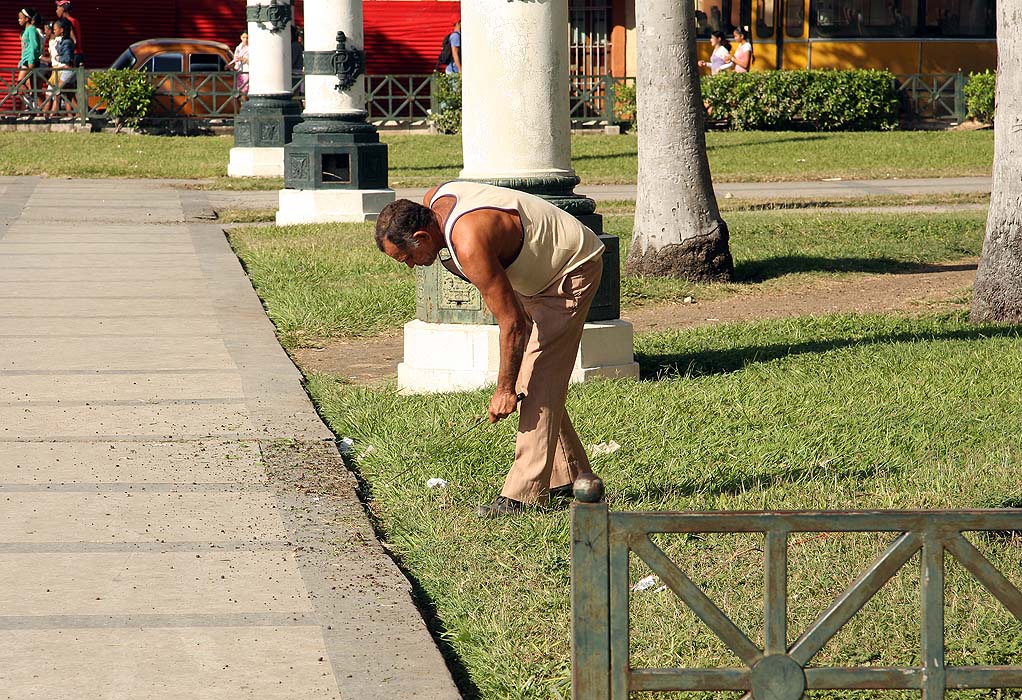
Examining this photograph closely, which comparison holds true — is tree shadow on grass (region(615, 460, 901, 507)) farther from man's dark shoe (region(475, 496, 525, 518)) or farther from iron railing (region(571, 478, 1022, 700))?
iron railing (region(571, 478, 1022, 700))

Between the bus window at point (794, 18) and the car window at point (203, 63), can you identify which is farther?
the car window at point (203, 63)

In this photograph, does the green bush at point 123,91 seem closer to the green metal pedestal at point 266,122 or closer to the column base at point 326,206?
the green metal pedestal at point 266,122

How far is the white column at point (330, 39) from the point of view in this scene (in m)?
16.1

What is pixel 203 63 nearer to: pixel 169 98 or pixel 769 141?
pixel 169 98

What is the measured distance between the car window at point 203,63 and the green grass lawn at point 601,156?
3895 millimetres

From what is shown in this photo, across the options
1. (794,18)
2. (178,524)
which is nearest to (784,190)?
(794,18)

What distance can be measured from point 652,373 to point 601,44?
82.8 ft

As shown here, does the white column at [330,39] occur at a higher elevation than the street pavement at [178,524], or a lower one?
higher

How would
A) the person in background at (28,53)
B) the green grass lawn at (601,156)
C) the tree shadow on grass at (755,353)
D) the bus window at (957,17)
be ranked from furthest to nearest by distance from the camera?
the bus window at (957,17)
the person in background at (28,53)
the green grass lawn at (601,156)
the tree shadow on grass at (755,353)

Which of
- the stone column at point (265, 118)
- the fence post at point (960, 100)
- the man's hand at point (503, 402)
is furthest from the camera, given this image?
the fence post at point (960, 100)

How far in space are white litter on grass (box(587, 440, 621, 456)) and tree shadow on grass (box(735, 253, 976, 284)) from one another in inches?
219

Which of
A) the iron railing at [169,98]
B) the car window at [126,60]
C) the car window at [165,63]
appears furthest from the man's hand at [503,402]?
the car window at [165,63]

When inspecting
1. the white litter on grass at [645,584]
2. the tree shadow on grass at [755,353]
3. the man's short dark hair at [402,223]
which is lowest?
the white litter on grass at [645,584]

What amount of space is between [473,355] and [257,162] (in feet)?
46.1
